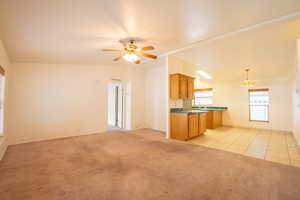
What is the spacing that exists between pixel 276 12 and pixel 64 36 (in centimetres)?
418

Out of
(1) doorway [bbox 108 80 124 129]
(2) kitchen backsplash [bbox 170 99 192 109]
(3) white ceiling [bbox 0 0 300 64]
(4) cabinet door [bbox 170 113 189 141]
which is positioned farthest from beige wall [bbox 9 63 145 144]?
(4) cabinet door [bbox 170 113 189 141]

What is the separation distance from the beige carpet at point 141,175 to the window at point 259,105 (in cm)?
453

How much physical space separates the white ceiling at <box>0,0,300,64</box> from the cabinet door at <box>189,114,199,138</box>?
8.01ft

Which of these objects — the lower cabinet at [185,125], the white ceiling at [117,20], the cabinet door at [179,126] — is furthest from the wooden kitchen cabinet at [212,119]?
the white ceiling at [117,20]

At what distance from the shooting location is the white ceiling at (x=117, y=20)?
2064 millimetres

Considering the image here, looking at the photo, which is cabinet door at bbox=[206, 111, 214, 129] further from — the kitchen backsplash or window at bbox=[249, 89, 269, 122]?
window at bbox=[249, 89, 269, 122]

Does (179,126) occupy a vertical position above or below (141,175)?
above

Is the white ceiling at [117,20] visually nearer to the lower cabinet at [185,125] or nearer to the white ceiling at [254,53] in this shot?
the white ceiling at [254,53]

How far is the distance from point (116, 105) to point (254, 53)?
249 inches

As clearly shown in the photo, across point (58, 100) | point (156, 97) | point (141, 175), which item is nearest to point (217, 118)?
point (156, 97)

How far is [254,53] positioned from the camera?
416 cm

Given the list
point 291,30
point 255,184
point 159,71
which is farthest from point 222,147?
point 159,71

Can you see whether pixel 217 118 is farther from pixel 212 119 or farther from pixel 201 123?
pixel 201 123

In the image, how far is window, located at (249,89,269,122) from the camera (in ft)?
20.7
